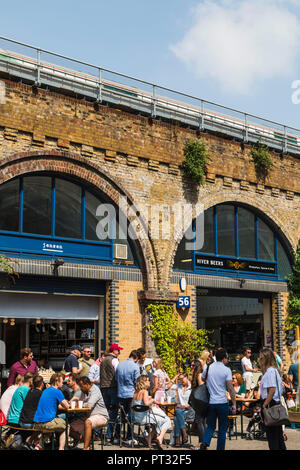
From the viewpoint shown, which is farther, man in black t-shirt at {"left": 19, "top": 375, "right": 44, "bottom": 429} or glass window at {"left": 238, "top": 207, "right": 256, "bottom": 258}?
glass window at {"left": 238, "top": 207, "right": 256, "bottom": 258}

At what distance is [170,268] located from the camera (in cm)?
1845

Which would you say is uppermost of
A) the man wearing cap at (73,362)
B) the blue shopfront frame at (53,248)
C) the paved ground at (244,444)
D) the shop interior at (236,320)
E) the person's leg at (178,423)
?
the blue shopfront frame at (53,248)

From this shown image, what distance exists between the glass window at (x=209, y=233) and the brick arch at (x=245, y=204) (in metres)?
0.29

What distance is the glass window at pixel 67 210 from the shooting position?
16438mm

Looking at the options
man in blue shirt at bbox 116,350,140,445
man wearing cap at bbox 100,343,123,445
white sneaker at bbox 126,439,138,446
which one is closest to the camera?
white sneaker at bbox 126,439,138,446

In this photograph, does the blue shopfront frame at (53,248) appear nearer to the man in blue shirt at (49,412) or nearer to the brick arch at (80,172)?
the brick arch at (80,172)

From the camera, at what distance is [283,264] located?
73.6 feet

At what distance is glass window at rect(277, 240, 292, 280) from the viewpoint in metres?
22.3

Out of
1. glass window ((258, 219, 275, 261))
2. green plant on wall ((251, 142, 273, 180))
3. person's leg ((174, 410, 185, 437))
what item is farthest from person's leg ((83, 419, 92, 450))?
green plant on wall ((251, 142, 273, 180))

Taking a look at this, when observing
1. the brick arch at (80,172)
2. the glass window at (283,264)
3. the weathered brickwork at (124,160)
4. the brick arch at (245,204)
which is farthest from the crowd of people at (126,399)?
the glass window at (283,264)

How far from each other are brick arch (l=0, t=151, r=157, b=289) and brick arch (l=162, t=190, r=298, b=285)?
1.97 ft

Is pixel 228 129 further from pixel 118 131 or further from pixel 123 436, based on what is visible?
pixel 123 436

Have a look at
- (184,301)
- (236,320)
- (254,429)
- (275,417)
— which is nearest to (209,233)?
(184,301)

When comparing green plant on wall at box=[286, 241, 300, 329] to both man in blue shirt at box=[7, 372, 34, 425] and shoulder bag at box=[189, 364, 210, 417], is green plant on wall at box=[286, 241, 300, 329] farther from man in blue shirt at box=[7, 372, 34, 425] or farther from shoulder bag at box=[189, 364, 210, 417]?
man in blue shirt at box=[7, 372, 34, 425]
